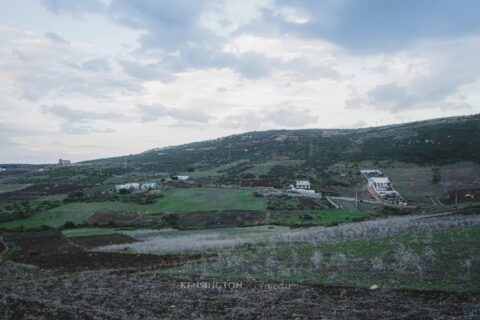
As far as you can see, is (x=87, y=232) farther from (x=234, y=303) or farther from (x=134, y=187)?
(x=234, y=303)

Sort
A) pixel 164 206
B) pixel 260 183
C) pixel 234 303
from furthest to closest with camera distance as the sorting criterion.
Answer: pixel 260 183
pixel 164 206
pixel 234 303

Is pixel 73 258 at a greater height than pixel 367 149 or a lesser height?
lesser

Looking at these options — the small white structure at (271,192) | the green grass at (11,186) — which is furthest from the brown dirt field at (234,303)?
the green grass at (11,186)

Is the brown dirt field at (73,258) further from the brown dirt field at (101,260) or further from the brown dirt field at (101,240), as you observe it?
the brown dirt field at (101,240)

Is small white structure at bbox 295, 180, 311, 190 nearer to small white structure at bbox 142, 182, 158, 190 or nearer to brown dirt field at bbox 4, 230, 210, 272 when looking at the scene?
small white structure at bbox 142, 182, 158, 190

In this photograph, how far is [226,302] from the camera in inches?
605

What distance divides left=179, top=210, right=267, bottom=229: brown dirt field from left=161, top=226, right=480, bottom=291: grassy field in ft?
107

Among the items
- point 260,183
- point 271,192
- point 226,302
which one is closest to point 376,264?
point 226,302

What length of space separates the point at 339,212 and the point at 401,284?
49.3 m

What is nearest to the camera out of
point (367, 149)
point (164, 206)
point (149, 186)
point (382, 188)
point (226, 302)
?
point (226, 302)

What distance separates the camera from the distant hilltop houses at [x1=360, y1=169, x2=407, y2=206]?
74381 millimetres

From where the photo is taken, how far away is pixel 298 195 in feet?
261

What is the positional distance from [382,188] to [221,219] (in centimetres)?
3786

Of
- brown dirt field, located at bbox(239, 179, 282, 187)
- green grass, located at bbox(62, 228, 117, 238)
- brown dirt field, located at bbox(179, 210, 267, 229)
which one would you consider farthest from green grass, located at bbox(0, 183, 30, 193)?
brown dirt field, located at bbox(179, 210, 267, 229)
